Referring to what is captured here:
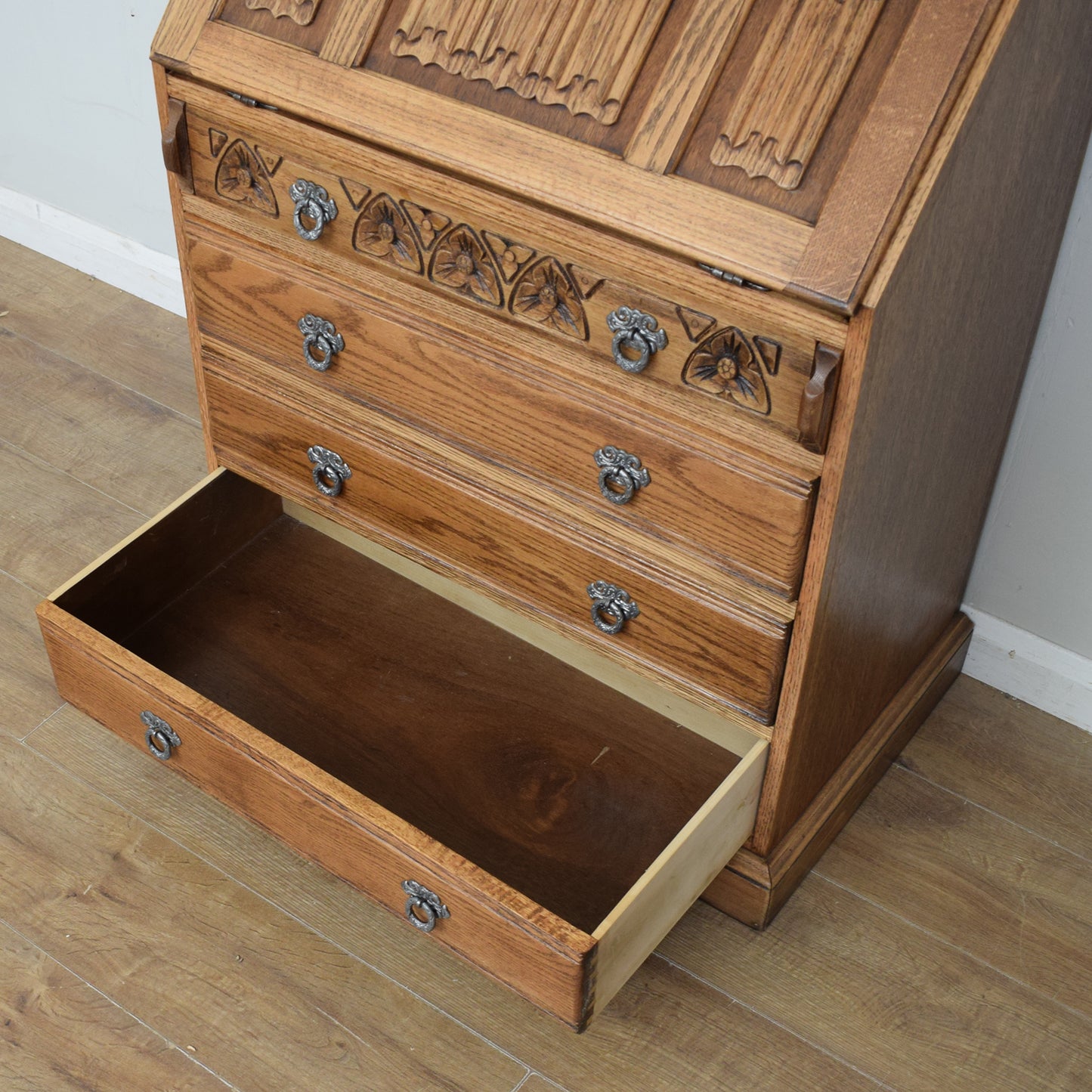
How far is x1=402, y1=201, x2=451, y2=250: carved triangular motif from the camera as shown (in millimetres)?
1289

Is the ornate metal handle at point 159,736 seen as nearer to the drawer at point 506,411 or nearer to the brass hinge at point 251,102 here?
the drawer at point 506,411

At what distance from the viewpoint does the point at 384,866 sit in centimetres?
134

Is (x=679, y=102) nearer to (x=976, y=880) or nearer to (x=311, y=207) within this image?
(x=311, y=207)

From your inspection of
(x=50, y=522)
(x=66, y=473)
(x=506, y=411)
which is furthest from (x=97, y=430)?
(x=506, y=411)

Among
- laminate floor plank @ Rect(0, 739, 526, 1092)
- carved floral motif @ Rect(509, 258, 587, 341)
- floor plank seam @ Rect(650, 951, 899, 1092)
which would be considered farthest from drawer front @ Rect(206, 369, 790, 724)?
laminate floor plank @ Rect(0, 739, 526, 1092)

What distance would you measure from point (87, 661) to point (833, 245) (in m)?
0.91

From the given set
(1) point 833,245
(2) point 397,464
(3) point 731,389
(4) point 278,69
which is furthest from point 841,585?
(4) point 278,69

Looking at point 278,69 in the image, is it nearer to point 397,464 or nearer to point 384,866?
point 397,464

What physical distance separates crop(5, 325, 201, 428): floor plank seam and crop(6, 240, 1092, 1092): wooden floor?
20.8 inches

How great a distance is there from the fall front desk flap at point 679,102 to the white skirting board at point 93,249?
1.21 meters

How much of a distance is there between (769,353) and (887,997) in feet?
2.59

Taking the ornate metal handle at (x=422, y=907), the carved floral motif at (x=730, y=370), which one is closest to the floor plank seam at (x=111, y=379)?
the ornate metal handle at (x=422, y=907)

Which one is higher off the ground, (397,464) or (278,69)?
(278,69)

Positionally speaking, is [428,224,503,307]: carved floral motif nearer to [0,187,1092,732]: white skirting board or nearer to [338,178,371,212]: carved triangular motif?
[338,178,371,212]: carved triangular motif
